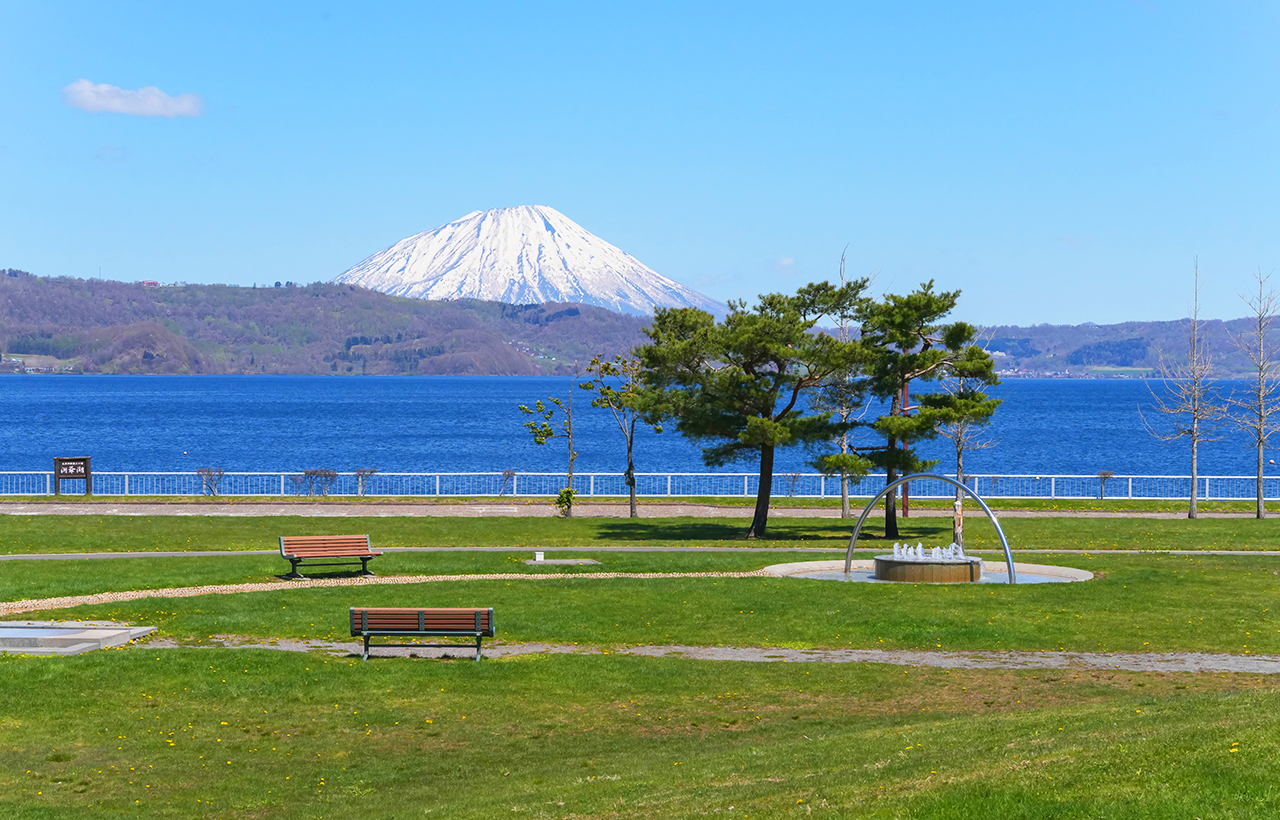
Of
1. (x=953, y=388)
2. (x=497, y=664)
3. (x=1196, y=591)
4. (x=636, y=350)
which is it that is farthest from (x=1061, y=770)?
(x=953, y=388)

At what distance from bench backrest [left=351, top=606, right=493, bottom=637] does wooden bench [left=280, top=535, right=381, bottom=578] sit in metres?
8.38

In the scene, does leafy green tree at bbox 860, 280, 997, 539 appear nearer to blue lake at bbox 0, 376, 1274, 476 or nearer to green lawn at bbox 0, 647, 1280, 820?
green lawn at bbox 0, 647, 1280, 820

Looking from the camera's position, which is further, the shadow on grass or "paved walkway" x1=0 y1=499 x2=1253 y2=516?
"paved walkway" x1=0 y1=499 x2=1253 y2=516

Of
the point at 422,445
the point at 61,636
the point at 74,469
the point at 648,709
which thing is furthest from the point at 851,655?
the point at 422,445

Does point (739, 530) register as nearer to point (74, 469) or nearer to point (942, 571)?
point (942, 571)

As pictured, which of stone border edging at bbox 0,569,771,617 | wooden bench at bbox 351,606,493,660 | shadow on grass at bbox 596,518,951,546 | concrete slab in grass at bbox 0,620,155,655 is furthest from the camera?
shadow on grass at bbox 596,518,951,546

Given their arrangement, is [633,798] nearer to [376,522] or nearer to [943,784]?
[943,784]

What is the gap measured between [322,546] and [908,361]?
18.0m

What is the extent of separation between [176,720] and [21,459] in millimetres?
95448

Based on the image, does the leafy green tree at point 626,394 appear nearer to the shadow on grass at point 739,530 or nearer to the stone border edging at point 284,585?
the shadow on grass at point 739,530

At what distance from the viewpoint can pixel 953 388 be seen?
49156 mm

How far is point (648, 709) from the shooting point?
14.8 metres

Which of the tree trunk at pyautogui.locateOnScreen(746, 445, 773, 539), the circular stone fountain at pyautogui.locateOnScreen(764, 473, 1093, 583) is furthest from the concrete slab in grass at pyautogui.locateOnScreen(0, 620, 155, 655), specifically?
the tree trunk at pyautogui.locateOnScreen(746, 445, 773, 539)

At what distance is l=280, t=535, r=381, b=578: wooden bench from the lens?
999 inches
